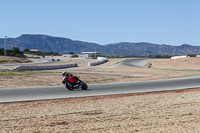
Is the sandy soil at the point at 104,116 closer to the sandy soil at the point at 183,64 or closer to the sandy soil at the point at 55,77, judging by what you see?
the sandy soil at the point at 55,77

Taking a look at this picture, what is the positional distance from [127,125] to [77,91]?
8.62 meters

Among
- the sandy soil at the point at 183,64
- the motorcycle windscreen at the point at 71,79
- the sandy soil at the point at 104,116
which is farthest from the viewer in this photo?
the sandy soil at the point at 183,64

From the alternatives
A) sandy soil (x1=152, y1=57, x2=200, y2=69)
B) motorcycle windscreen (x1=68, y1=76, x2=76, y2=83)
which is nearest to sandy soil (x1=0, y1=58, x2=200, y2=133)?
motorcycle windscreen (x1=68, y1=76, x2=76, y2=83)

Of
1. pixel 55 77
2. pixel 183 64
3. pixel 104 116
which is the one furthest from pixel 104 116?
pixel 183 64

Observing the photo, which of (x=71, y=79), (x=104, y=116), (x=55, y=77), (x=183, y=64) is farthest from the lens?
(x=183, y=64)

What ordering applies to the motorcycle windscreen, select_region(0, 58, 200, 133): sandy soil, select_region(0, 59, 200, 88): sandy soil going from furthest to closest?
1. select_region(0, 59, 200, 88): sandy soil
2. the motorcycle windscreen
3. select_region(0, 58, 200, 133): sandy soil

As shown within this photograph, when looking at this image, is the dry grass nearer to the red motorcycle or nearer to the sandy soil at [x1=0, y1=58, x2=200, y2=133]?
the sandy soil at [x1=0, y1=58, x2=200, y2=133]

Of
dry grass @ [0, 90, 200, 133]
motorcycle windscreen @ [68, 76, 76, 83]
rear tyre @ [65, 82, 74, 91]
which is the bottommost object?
dry grass @ [0, 90, 200, 133]

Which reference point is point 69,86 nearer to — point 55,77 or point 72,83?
point 72,83

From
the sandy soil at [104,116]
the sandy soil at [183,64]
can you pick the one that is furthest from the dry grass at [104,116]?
the sandy soil at [183,64]

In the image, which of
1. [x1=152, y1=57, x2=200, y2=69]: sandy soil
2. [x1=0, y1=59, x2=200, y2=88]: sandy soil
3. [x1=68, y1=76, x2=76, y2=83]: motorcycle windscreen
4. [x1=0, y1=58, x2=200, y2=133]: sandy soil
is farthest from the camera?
[x1=152, y1=57, x2=200, y2=69]: sandy soil

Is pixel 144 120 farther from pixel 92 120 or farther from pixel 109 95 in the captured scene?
pixel 109 95

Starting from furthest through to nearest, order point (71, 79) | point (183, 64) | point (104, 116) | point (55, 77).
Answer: point (183, 64)
point (55, 77)
point (71, 79)
point (104, 116)

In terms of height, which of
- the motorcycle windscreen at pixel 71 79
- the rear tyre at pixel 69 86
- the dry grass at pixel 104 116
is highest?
the motorcycle windscreen at pixel 71 79
